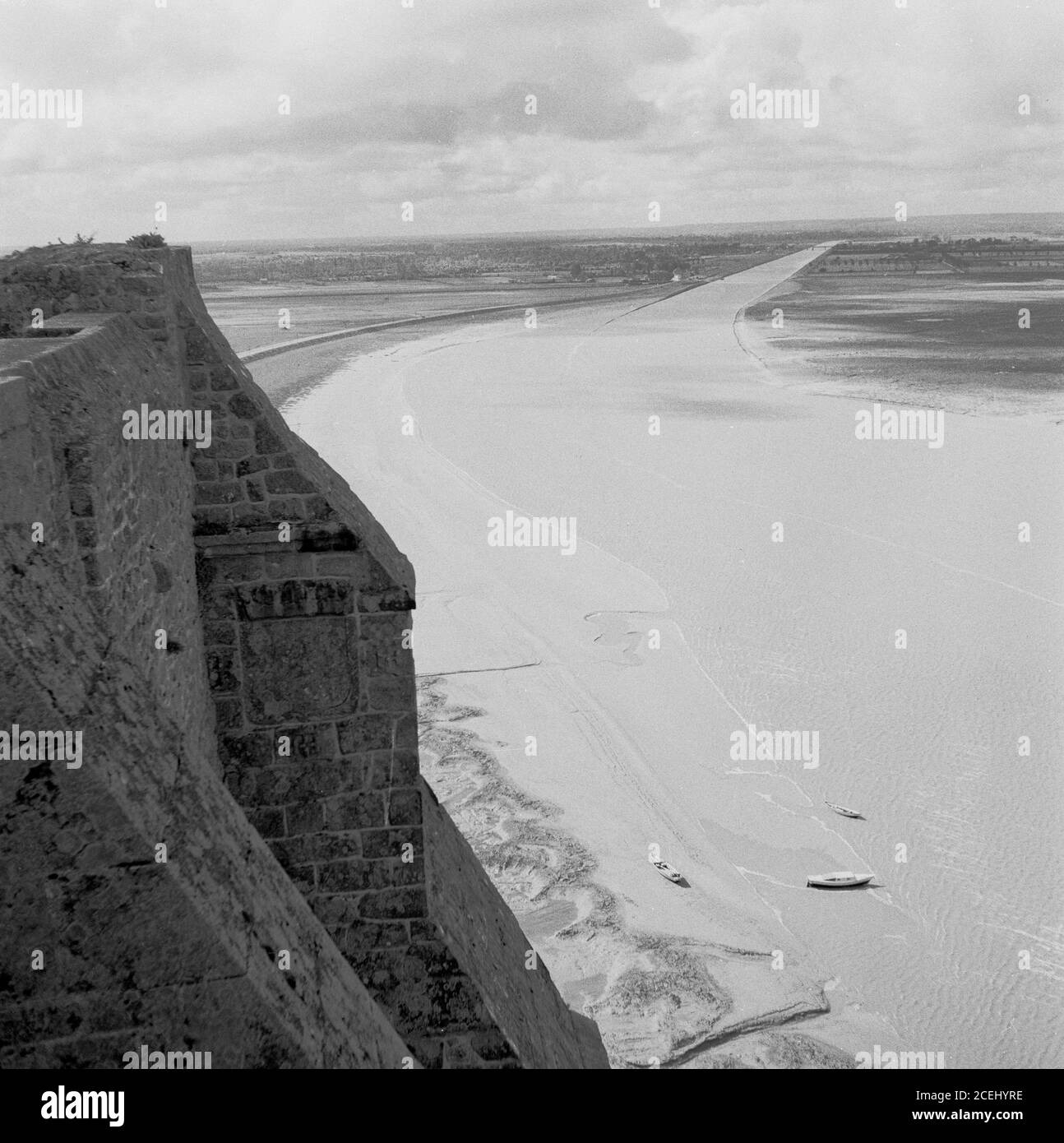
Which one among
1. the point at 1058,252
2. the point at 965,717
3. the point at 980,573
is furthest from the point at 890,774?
the point at 1058,252

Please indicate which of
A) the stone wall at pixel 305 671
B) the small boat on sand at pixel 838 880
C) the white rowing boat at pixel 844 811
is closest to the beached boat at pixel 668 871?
the small boat on sand at pixel 838 880

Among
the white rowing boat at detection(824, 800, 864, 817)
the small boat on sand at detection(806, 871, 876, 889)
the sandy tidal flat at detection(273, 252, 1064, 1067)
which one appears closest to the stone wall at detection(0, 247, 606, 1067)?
the sandy tidal flat at detection(273, 252, 1064, 1067)

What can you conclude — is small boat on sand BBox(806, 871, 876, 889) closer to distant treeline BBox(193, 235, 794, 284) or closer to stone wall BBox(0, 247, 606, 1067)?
stone wall BBox(0, 247, 606, 1067)

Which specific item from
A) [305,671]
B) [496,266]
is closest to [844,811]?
[305,671]
